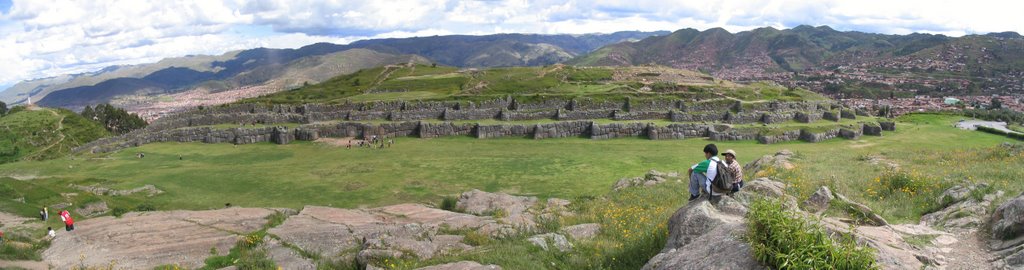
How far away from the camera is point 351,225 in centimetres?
1769

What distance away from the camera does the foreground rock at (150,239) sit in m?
13.6

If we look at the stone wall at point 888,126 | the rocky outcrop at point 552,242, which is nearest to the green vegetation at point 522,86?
the stone wall at point 888,126

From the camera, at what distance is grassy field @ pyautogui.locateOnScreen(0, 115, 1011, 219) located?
26969 mm

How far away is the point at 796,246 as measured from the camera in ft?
18.9

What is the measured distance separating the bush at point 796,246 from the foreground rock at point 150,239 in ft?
44.6

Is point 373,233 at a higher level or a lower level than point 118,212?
higher

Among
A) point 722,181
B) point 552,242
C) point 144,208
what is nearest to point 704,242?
point 722,181

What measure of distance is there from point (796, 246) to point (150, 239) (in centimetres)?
1832

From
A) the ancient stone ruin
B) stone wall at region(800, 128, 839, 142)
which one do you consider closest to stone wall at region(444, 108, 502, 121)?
the ancient stone ruin

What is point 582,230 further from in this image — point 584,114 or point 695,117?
point 695,117

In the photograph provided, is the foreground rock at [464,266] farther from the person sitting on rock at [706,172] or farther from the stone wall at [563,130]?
the stone wall at [563,130]

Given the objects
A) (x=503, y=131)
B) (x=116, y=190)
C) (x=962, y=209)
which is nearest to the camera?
(x=962, y=209)

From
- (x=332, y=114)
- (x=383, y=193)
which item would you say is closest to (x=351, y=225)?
(x=383, y=193)

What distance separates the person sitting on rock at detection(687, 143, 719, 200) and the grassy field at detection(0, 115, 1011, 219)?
680 centimetres
